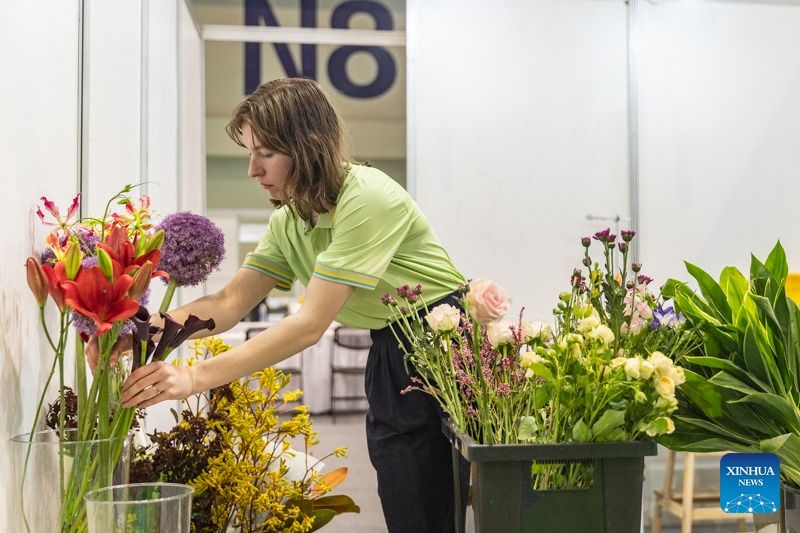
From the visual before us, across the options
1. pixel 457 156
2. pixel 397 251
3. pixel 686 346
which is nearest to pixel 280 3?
pixel 457 156

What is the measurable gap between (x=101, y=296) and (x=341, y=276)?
17.0 inches

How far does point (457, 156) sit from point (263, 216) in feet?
12.2

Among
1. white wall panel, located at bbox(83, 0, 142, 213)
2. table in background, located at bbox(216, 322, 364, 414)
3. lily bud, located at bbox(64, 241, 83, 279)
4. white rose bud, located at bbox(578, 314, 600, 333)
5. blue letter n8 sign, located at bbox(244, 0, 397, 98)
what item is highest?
blue letter n8 sign, located at bbox(244, 0, 397, 98)

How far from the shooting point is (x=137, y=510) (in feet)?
2.56

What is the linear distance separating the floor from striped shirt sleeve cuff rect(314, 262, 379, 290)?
6.90 ft

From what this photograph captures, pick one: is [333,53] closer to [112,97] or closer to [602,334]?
[112,97]

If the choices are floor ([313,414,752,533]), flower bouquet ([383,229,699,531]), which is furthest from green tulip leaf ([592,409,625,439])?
floor ([313,414,752,533])

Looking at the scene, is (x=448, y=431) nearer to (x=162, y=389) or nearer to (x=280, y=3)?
(x=162, y=389)

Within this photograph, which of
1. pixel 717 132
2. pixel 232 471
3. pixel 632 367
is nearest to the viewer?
pixel 632 367

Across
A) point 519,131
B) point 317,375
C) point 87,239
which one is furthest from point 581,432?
point 317,375

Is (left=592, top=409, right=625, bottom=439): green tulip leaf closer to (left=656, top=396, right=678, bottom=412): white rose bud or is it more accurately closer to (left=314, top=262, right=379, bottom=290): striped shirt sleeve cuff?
(left=656, top=396, right=678, bottom=412): white rose bud

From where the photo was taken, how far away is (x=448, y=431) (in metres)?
0.93

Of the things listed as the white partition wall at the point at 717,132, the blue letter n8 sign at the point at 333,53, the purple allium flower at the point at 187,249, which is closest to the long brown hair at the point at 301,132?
the purple allium flower at the point at 187,249

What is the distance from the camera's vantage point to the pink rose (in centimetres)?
90
